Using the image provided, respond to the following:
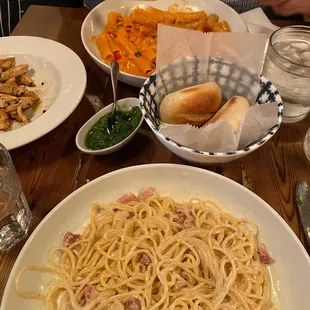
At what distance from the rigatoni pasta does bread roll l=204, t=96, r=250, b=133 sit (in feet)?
1.37

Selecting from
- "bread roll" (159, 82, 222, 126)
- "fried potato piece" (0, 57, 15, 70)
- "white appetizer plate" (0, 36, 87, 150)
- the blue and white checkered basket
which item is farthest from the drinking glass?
"fried potato piece" (0, 57, 15, 70)

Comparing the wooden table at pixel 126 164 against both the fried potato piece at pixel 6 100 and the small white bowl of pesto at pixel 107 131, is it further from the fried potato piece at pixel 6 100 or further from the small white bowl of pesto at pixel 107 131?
the fried potato piece at pixel 6 100

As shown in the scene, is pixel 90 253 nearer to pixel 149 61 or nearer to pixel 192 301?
pixel 192 301

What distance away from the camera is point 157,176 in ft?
3.64

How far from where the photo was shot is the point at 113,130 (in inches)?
49.1

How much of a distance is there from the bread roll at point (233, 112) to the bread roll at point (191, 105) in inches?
1.3

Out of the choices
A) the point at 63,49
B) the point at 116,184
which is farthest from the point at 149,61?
the point at 116,184

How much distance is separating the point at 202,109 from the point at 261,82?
0.68 ft

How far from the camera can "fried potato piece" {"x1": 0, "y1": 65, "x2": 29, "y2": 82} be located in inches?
56.5

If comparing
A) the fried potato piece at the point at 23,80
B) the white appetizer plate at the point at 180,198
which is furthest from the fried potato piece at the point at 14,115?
the white appetizer plate at the point at 180,198

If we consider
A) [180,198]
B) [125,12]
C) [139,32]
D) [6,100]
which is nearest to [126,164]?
[180,198]

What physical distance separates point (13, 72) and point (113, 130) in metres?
0.50

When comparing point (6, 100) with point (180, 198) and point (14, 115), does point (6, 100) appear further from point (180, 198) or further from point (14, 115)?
point (180, 198)

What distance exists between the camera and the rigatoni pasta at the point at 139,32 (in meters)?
1.51
